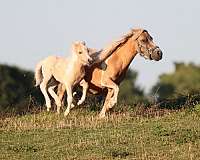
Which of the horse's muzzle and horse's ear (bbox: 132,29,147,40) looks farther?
horse's ear (bbox: 132,29,147,40)

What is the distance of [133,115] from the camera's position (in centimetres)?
1755

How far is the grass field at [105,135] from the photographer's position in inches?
488

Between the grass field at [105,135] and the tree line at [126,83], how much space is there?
1904 cm

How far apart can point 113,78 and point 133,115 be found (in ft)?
3.70

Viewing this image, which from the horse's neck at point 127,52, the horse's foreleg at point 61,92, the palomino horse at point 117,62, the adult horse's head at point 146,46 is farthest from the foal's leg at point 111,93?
the horse's foreleg at point 61,92

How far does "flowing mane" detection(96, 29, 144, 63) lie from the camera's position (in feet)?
59.5

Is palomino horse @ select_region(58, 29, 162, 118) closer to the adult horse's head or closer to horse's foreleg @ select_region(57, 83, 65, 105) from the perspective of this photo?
the adult horse's head

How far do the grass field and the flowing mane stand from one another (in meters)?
1.53

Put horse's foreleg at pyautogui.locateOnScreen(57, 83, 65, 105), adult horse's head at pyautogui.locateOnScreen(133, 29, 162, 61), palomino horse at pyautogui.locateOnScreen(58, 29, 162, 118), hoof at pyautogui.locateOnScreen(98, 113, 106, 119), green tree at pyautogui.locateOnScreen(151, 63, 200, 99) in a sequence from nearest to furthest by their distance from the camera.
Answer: hoof at pyautogui.locateOnScreen(98, 113, 106, 119) → palomino horse at pyautogui.locateOnScreen(58, 29, 162, 118) → adult horse's head at pyautogui.locateOnScreen(133, 29, 162, 61) → horse's foreleg at pyautogui.locateOnScreen(57, 83, 65, 105) → green tree at pyautogui.locateOnScreen(151, 63, 200, 99)

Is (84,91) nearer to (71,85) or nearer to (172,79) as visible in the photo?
(71,85)

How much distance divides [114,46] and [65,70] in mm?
1456

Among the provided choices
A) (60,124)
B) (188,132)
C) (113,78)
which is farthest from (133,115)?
(188,132)

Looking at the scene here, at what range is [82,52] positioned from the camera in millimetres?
17891

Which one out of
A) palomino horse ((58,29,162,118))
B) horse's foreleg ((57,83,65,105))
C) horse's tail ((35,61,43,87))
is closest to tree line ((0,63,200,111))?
horse's tail ((35,61,43,87))
